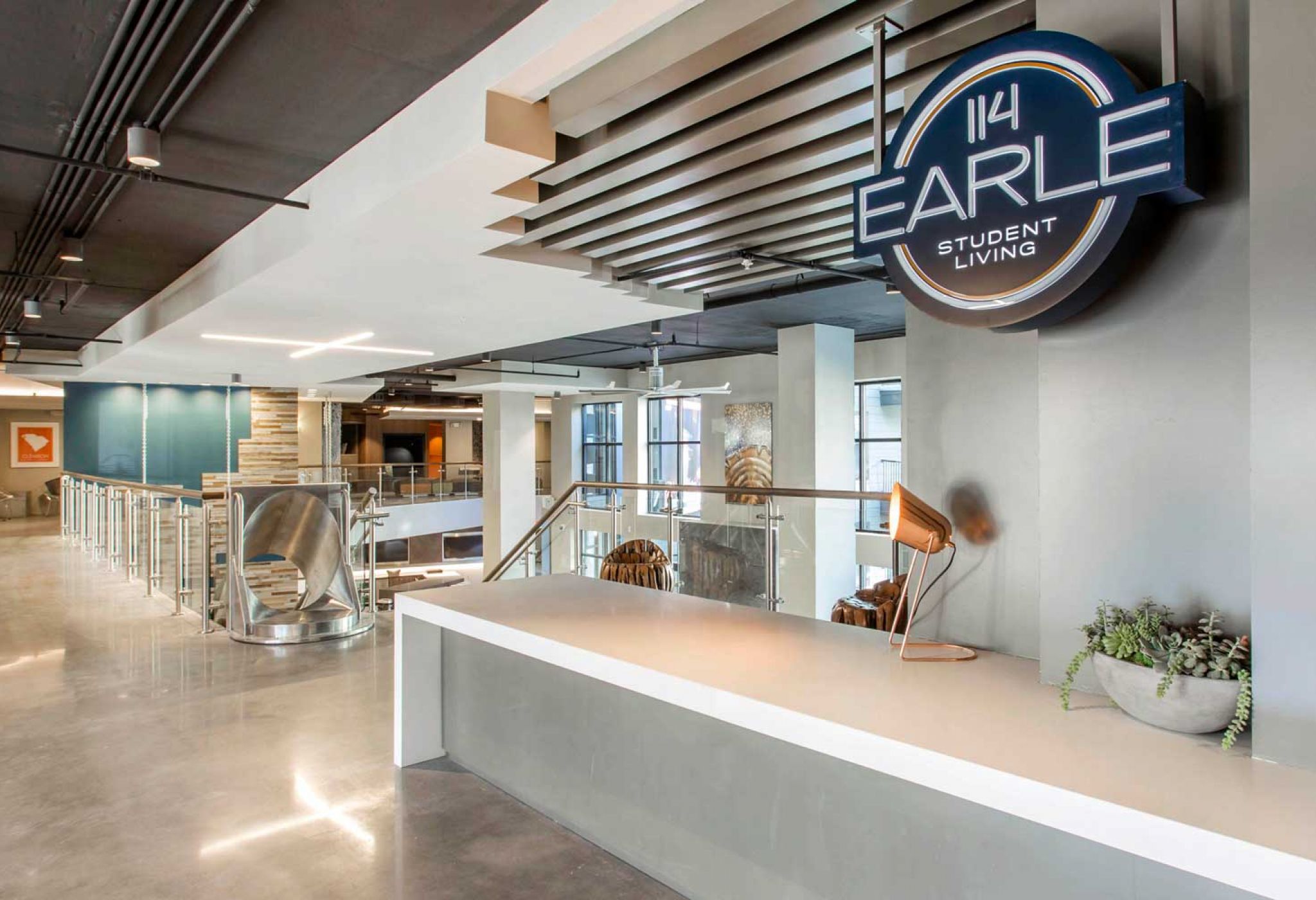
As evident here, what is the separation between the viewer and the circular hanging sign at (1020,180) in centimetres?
175

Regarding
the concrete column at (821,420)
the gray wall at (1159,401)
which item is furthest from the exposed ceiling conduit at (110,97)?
the concrete column at (821,420)

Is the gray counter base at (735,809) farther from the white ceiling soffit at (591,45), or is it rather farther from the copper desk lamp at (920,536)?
the white ceiling soffit at (591,45)

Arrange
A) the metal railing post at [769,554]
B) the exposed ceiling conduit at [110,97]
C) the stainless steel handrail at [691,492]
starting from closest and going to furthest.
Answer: the exposed ceiling conduit at [110,97], the stainless steel handrail at [691,492], the metal railing post at [769,554]

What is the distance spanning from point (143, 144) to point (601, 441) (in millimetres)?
13668

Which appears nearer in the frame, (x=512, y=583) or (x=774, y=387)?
(x=512, y=583)

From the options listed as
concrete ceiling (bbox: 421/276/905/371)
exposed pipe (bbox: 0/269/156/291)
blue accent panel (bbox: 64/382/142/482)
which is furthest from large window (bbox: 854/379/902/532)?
blue accent panel (bbox: 64/382/142/482)

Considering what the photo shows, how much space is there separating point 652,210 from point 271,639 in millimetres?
4497

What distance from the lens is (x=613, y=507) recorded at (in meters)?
6.02

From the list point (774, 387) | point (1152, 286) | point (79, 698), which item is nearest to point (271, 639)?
point (79, 698)

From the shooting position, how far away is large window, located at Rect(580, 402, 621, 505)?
1681 centimetres

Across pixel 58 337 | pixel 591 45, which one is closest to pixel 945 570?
pixel 591 45

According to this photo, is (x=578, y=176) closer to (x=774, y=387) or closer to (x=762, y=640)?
(x=762, y=640)

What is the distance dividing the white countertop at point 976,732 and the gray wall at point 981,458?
0.52ft

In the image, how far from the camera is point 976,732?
5.82ft
